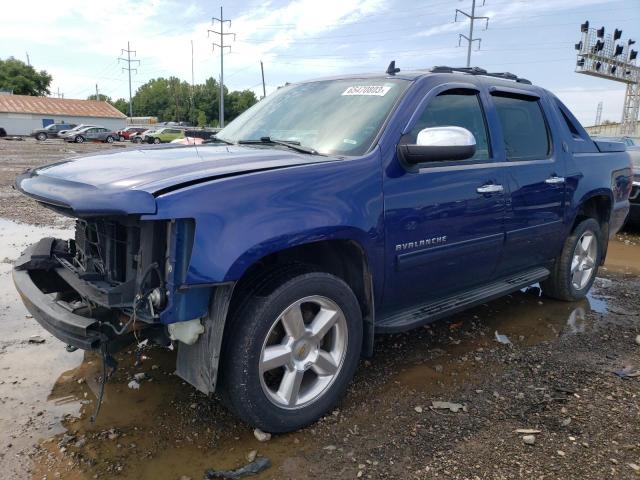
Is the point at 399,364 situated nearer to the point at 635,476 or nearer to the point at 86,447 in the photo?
the point at 635,476

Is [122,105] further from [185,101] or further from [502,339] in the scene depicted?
[502,339]

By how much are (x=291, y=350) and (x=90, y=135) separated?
41352 mm

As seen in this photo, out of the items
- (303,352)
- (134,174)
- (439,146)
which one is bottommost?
(303,352)

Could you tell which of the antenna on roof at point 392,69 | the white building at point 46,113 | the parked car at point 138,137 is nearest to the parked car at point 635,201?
the antenna on roof at point 392,69

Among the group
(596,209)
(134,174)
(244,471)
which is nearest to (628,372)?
(596,209)

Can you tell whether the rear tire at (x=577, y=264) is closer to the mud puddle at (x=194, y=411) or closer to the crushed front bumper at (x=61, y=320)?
the mud puddle at (x=194, y=411)

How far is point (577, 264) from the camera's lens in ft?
15.9

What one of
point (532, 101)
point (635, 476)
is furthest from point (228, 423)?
point (532, 101)

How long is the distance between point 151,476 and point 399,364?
1.78 meters

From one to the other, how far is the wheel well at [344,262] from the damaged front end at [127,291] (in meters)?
0.57

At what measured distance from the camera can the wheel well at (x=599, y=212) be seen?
485 centimetres

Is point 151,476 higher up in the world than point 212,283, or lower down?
lower down

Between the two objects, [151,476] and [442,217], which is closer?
[151,476]

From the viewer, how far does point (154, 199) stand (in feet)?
6.79
